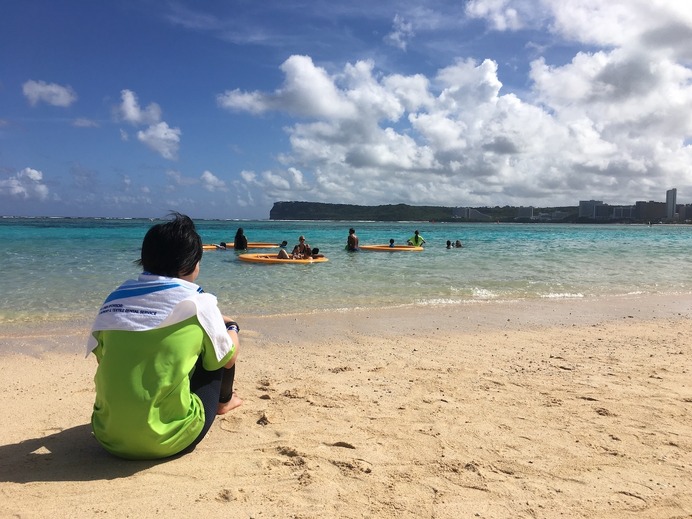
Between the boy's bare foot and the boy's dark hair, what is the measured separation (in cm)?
127

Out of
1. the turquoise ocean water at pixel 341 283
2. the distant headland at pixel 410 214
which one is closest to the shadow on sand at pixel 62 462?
the turquoise ocean water at pixel 341 283

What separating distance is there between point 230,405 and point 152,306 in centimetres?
140

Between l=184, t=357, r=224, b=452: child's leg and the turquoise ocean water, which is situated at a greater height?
l=184, t=357, r=224, b=452: child's leg

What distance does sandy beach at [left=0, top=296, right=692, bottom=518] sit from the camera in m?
2.53

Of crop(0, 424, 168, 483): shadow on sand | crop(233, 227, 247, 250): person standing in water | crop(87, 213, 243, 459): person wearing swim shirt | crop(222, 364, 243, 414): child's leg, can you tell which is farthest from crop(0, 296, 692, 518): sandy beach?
crop(233, 227, 247, 250): person standing in water

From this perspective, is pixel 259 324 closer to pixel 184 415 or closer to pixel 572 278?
pixel 184 415

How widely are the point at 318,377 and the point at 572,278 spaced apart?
10.6 m

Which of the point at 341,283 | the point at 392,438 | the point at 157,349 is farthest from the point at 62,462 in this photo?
the point at 341,283

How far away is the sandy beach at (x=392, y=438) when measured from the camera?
2.53 m

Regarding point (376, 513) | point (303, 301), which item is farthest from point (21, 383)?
point (303, 301)

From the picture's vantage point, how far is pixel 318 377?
15.4 ft

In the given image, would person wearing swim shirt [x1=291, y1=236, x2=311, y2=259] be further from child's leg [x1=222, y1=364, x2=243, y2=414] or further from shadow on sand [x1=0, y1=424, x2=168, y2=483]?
shadow on sand [x1=0, y1=424, x2=168, y2=483]

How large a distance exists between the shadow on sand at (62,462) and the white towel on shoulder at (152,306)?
2.61ft

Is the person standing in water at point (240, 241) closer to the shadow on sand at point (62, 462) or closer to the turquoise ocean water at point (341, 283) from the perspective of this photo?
the turquoise ocean water at point (341, 283)
